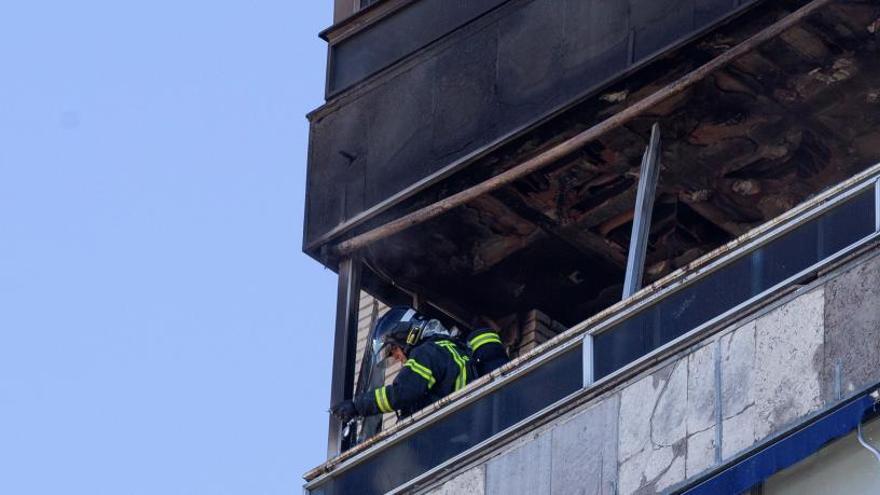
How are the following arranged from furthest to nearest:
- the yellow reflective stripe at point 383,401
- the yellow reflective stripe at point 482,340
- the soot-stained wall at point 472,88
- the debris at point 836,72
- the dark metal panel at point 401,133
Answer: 1. the dark metal panel at point 401,133
2. the yellow reflective stripe at point 482,340
3. the yellow reflective stripe at point 383,401
4. the soot-stained wall at point 472,88
5. the debris at point 836,72

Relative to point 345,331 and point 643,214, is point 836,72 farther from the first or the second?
point 345,331

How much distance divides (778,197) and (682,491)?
16.5 ft

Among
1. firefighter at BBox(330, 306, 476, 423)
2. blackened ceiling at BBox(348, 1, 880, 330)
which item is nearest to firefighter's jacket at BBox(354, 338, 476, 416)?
firefighter at BBox(330, 306, 476, 423)

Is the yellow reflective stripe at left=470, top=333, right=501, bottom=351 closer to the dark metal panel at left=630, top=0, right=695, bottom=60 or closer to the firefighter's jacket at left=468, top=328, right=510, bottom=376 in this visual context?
the firefighter's jacket at left=468, top=328, right=510, bottom=376

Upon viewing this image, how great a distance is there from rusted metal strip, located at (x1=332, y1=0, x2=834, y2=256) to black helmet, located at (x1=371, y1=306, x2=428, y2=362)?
597 mm

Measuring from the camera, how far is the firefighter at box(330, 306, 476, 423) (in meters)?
19.8

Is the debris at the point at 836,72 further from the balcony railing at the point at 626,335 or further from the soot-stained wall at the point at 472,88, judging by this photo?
the balcony railing at the point at 626,335

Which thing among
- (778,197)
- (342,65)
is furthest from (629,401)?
(342,65)

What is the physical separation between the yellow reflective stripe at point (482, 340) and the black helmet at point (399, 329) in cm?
52

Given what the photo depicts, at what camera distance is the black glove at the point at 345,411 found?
20391 mm

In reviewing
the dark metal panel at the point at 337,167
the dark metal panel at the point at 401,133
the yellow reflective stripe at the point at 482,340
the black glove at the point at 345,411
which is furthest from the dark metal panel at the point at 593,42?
the black glove at the point at 345,411

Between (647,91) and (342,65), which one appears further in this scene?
(342,65)

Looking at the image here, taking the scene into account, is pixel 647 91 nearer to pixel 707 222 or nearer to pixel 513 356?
pixel 707 222

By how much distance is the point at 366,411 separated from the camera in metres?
20.2
